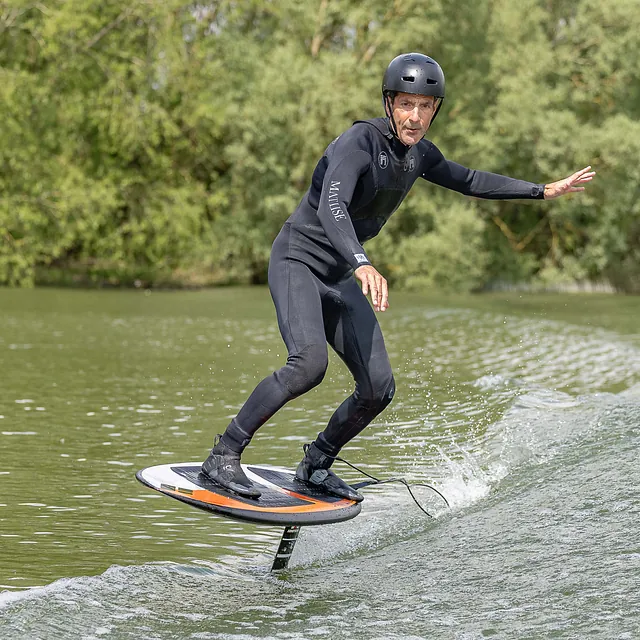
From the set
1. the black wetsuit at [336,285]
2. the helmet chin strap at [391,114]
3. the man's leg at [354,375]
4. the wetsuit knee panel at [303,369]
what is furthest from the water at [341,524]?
the helmet chin strap at [391,114]

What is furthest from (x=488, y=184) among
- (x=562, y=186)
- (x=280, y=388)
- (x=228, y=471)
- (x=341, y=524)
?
(x=228, y=471)

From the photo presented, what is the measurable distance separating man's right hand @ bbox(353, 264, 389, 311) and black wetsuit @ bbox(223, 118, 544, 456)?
16.4 inches

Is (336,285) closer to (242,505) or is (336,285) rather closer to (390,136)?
(390,136)

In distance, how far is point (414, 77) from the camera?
5.81 m

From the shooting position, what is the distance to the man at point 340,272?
5.72 meters

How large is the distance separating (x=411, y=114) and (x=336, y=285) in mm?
978

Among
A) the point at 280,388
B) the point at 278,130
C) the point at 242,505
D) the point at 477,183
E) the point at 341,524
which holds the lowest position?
the point at 341,524

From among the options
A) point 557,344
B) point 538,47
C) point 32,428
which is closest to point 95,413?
point 32,428

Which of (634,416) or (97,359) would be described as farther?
(97,359)

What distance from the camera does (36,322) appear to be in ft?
63.8

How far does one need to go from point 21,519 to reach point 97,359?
26.3 feet

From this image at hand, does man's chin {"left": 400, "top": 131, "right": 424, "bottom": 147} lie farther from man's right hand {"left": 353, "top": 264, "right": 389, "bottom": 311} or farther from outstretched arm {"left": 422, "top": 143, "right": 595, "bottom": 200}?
man's right hand {"left": 353, "top": 264, "right": 389, "bottom": 311}

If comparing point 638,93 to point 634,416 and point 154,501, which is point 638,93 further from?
point 154,501

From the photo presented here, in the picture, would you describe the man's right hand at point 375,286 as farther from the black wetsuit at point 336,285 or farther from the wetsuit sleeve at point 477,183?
the wetsuit sleeve at point 477,183
